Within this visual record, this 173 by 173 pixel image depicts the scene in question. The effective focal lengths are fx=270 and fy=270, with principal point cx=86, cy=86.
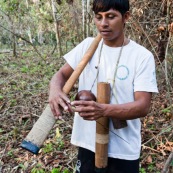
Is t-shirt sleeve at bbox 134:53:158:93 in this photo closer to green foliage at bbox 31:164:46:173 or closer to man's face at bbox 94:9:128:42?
man's face at bbox 94:9:128:42

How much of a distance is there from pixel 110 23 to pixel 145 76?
1.21ft

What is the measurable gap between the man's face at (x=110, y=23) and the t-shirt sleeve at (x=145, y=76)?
0.77 ft

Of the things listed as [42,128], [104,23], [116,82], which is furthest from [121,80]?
[42,128]

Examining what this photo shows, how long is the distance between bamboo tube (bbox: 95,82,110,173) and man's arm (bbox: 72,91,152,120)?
0.38 feet

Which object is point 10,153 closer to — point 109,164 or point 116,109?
point 109,164

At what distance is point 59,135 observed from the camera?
364cm

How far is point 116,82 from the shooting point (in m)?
1.61

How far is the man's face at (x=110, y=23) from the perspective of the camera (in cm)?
157

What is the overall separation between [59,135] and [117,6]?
7.96 feet

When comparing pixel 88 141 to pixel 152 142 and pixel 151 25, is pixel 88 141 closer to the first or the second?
pixel 152 142

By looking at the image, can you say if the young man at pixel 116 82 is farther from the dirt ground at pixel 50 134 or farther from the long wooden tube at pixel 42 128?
the dirt ground at pixel 50 134

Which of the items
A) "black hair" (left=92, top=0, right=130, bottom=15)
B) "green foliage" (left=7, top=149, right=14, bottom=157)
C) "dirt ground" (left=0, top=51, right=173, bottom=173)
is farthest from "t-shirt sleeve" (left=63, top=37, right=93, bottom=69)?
"green foliage" (left=7, top=149, right=14, bottom=157)

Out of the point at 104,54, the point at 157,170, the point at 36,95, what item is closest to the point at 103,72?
the point at 104,54

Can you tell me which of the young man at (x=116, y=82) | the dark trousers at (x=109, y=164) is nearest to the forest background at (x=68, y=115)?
the dark trousers at (x=109, y=164)
